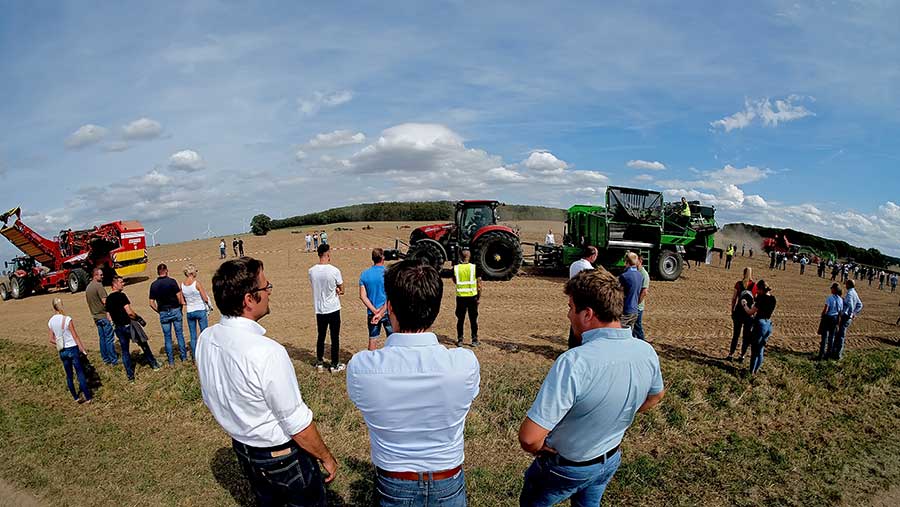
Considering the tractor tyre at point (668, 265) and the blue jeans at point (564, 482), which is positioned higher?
the tractor tyre at point (668, 265)

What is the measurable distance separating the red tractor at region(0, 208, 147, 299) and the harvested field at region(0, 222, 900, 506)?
9.51m

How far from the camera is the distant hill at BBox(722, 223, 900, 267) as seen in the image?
1194 inches

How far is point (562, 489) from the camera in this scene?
2.36 metres

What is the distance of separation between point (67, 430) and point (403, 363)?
586 centimetres

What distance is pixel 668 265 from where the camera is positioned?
1486 cm

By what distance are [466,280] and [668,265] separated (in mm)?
9966

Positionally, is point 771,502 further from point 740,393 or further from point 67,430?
point 67,430

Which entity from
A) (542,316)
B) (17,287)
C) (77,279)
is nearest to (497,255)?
(542,316)

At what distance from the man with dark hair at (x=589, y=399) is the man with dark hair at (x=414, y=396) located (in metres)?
0.35

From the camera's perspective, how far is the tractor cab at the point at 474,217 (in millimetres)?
13906

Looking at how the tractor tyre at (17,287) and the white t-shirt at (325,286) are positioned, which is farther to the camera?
the tractor tyre at (17,287)

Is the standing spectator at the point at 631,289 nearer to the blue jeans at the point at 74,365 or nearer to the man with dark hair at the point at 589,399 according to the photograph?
the man with dark hair at the point at 589,399

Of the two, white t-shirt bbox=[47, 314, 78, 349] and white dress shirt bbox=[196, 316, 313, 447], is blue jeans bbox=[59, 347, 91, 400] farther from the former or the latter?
white dress shirt bbox=[196, 316, 313, 447]

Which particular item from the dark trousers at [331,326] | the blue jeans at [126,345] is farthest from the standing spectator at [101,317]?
the dark trousers at [331,326]
